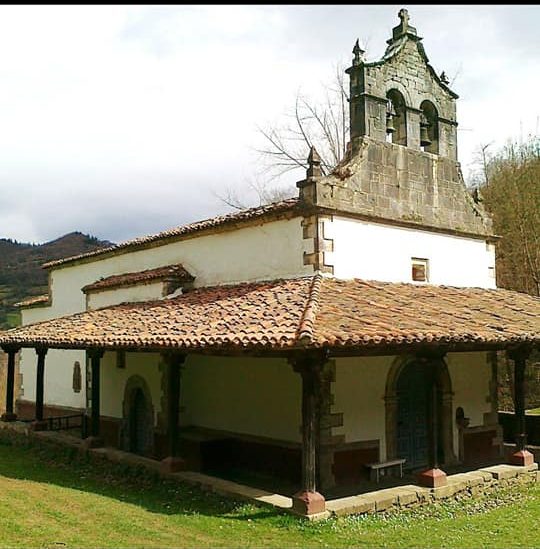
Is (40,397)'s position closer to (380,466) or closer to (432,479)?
(380,466)

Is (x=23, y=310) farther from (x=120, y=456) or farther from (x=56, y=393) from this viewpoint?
(x=120, y=456)

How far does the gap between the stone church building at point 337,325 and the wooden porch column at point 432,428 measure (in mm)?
Result: 21

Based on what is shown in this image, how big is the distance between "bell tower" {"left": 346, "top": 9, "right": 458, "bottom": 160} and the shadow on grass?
656cm

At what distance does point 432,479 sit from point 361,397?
63.5 inches

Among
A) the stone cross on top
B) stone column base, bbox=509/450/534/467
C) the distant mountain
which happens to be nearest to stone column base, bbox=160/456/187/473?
stone column base, bbox=509/450/534/467

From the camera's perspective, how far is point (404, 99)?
12.3m

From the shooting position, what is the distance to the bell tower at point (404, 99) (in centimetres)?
1162

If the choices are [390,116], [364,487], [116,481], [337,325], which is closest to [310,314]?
[337,325]

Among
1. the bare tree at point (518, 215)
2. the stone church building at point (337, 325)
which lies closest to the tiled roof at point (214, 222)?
the stone church building at point (337, 325)

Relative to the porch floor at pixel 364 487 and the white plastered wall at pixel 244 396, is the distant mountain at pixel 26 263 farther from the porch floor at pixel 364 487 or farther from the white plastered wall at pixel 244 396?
the porch floor at pixel 364 487

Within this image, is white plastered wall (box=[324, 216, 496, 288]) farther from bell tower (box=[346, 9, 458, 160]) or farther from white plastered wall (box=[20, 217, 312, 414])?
bell tower (box=[346, 9, 458, 160])

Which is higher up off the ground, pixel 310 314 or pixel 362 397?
pixel 310 314

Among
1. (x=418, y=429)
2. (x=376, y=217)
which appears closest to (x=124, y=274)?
(x=376, y=217)

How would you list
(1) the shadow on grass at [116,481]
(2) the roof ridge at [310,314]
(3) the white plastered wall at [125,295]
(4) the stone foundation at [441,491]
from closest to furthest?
(2) the roof ridge at [310,314]
(4) the stone foundation at [441,491]
(1) the shadow on grass at [116,481]
(3) the white plastered wall at [125,295]
